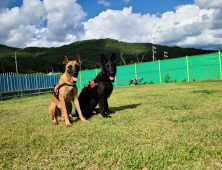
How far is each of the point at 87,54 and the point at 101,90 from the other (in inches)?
2191

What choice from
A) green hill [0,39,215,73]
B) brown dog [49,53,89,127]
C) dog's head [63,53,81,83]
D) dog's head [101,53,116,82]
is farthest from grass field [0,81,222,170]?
green hill [0,39,215,73]

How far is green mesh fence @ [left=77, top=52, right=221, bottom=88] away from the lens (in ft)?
41.0

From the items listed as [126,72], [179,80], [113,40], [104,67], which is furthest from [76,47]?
[104,67]

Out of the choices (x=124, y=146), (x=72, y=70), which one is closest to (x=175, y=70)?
(x=72, y=70)

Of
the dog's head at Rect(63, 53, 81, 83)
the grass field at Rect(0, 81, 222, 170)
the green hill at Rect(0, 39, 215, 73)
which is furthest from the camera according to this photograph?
the green hill at Rect(0, 39, 215, 73)

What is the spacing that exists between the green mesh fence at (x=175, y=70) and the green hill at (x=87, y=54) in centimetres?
1974

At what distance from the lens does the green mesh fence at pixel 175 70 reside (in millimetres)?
12484

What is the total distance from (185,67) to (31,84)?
48.0 ft

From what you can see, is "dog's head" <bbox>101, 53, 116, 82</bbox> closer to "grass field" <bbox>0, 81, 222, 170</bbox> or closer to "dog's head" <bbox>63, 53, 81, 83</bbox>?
"dog's head" <bbox>63, 53, 81, 83</bbox>

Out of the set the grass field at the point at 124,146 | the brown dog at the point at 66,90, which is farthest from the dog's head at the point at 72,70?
the grass field at the point at 124,146

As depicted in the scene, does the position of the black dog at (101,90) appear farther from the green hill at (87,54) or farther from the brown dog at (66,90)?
the green hill at (87,54)

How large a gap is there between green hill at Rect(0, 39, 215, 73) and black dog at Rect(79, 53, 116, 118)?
3295 cm

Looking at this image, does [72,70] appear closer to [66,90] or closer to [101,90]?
[66,90]

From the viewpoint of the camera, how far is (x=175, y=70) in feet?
47.1
